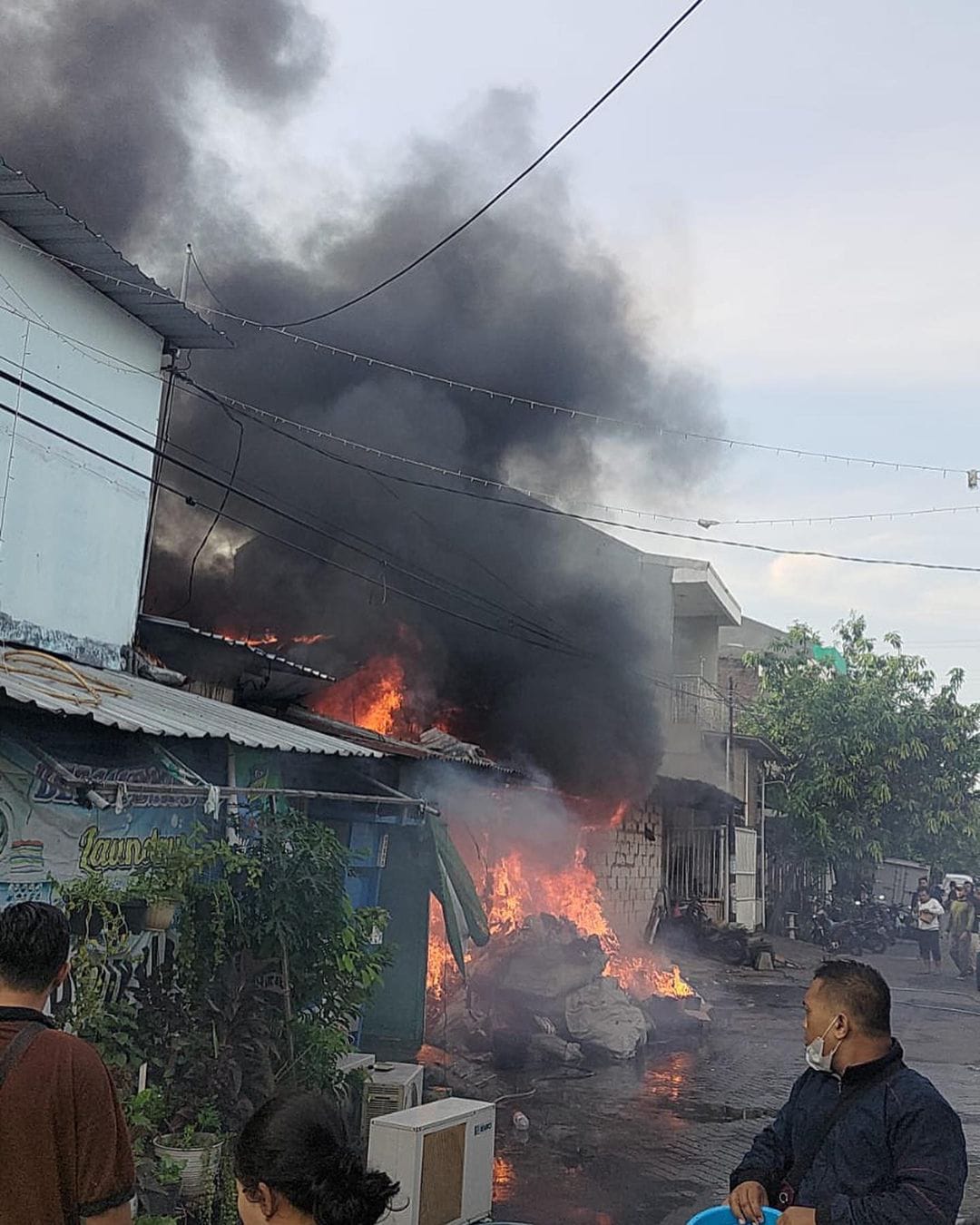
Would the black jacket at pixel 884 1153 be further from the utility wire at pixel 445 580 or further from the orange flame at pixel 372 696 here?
the orange flame at pixel 372 696

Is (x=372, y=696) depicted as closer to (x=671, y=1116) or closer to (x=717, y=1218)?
(x=671, y=1116)

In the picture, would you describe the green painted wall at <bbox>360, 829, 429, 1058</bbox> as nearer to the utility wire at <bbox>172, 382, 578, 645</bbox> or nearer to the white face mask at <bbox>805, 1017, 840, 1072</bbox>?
the utility wire at <bbox>172, 382, 578, 645</bbox>

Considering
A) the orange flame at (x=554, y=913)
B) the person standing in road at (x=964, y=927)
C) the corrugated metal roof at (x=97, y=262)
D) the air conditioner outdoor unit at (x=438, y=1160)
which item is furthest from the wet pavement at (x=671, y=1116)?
the corrugated metal roof at (x=97, y=262)

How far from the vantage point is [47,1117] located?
2359mm

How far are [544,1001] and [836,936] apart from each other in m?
15.8

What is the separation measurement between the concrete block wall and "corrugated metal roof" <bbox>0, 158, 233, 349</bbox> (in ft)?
35.3

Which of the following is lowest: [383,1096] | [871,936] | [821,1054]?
[871,936]

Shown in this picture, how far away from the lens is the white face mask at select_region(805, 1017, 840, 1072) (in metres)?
2.88

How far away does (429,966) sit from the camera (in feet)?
38.5

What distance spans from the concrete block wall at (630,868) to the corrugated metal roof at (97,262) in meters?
10.8

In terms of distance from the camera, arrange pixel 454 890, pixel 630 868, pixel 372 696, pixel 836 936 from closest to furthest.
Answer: pixel 454 890, pixel 372 696, pixel 630 868, pixel 836 936

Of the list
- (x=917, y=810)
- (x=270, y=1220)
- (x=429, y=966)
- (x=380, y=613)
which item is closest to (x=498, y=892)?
(x=429, y=966)

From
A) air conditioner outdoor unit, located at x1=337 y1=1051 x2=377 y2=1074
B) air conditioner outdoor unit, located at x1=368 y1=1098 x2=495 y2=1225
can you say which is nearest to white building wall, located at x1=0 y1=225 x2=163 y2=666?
air conditioner outdoor unit, located at x1=337 y1=1051 x2=377 y2=1074

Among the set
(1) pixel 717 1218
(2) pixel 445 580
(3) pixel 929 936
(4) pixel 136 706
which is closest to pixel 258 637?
(2) pixel 445 580
